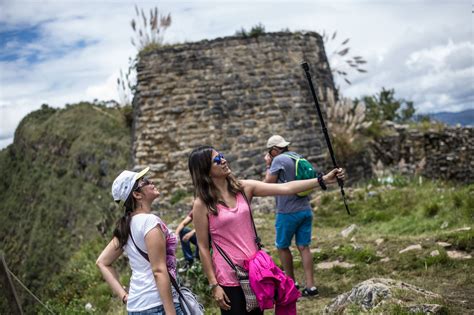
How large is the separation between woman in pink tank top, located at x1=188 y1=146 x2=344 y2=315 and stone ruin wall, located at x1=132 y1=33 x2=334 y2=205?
8.17 metres

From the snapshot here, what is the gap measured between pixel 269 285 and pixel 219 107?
29.4 feet

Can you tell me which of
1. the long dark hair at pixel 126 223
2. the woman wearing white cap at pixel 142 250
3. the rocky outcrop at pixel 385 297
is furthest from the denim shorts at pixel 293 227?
the long dark hair at pixel 126 223

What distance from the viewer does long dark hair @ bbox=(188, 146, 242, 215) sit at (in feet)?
12.7

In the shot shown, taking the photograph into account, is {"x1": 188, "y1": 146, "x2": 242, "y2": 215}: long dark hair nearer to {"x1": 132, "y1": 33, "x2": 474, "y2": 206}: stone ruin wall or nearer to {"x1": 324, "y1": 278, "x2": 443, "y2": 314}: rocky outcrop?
{"x1": 324, "y1": 278, "x2": 443, "y2": 314}: rocky outcrop

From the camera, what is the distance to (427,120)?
50.6 feet

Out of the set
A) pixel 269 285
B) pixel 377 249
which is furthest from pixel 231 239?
pixel 377 249

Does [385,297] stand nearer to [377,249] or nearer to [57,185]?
[377,249]

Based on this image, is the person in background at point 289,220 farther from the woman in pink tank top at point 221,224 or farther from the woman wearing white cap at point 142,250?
the woman wearing white cap at point 142,250

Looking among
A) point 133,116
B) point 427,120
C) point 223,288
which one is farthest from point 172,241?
point 427,120

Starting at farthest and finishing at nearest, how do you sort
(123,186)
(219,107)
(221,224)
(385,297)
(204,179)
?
1. (219,107)
2. (385,297)
3. (204,179)
4. (221,224)
5. (123,186)

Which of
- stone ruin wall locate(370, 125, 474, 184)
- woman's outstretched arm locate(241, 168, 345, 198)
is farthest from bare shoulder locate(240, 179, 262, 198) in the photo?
stone ruin wall locate(370, 125, 474, 184)

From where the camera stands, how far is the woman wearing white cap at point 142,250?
331 centimetres

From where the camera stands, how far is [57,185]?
2144 centimetres

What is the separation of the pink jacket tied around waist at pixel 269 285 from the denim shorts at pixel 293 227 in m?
2.14
